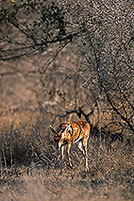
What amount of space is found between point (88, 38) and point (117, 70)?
800mm

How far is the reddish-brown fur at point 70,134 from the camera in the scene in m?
4.80

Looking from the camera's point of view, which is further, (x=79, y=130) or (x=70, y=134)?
(x=79, y=130)

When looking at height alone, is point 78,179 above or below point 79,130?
below

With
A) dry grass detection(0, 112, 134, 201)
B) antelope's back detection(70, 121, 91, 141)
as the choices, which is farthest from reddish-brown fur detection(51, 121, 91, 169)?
dry grass detection(0, 112, 134, 201)

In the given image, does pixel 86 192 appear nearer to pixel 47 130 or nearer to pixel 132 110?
pixel 132 110

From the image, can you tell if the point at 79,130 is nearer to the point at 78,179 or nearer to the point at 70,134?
the point at 70,134

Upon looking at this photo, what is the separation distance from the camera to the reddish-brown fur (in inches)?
189

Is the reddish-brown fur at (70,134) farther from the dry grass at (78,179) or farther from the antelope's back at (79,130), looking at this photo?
the dry grass at (78,179)

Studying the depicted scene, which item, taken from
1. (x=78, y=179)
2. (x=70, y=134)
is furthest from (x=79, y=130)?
(x=78, y=179)

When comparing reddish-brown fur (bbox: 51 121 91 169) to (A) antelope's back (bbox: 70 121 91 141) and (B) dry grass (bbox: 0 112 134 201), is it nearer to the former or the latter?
(A) antelope's back (bbox: 70 121 91 141)

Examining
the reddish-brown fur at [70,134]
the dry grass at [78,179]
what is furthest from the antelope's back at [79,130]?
the dry grass at [78,179]

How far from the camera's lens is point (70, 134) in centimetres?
503

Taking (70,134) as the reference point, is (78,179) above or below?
below

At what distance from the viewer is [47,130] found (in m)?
7.29
